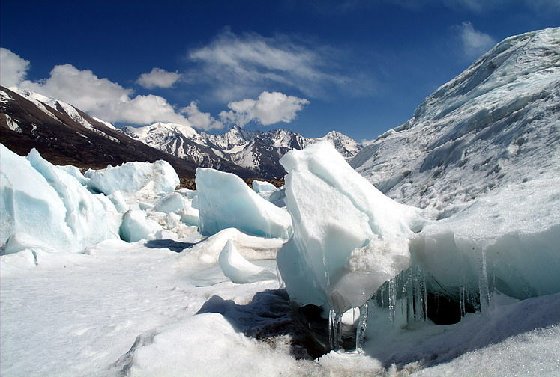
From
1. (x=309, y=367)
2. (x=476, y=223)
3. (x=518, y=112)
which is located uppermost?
(x=518, y=112)

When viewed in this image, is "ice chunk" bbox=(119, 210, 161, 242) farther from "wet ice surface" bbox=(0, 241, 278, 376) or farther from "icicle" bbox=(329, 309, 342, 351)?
"icicle" bbox=(329, 309, 342, 351)

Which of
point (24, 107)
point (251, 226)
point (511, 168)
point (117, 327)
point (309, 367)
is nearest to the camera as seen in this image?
point (309, 367)

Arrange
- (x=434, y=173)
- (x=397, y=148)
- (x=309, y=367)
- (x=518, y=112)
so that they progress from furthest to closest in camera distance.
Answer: (x=397, y=148) → (x=434, y=173) → (x=518, y=112) → (x=309, y=367)

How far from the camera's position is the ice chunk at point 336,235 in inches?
211

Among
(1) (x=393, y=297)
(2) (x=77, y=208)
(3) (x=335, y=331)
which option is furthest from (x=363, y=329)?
(2) (x=77, y=208)

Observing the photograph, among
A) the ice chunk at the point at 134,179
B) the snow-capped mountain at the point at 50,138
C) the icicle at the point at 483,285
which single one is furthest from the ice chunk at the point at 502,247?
the snow-capped mountain at the point at 50,138

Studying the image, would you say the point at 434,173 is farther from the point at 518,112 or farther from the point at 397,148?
the point at 397,148

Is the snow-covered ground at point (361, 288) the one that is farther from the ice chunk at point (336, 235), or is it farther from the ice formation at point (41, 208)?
the ice formation at point (41, 208)

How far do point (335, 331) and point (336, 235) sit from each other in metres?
1.22

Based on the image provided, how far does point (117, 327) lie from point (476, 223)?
18.6 ft

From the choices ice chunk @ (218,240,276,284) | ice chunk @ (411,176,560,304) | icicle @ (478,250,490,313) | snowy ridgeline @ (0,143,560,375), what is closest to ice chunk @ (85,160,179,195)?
snowy ridgeline @ (0,143,560,375)

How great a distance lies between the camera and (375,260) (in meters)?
5.33

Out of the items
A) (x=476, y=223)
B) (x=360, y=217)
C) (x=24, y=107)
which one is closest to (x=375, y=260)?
(x=360, y=217)

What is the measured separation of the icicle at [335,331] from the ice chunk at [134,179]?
114 feet
